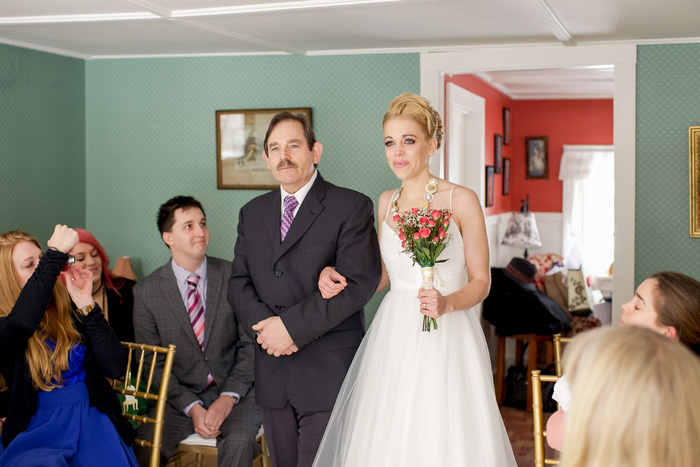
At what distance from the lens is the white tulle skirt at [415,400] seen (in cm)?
249

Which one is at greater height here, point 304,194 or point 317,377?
point 304,194

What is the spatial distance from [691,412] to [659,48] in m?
3.60

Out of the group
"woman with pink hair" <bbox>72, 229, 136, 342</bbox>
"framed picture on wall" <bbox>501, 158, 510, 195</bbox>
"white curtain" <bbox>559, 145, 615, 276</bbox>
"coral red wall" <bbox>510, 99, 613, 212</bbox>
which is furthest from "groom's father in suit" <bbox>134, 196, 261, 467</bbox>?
"white curtain" <bbox>559, 145, 615, 276</bbox>

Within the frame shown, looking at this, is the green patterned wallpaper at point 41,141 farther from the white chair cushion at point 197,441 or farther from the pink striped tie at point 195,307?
the white chair cushion at point 197,441

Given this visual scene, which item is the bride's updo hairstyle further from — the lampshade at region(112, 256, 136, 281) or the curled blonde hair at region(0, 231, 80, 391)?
the lampshade at region(112, 256, 136, 281)

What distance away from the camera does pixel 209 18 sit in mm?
3590

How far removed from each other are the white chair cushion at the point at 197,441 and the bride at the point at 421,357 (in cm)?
76

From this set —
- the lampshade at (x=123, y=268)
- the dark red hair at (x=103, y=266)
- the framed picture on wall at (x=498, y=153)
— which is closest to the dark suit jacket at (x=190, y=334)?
the dark red hair at (x=103, y=266)

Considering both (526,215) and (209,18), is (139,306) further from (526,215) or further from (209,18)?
(526,215)

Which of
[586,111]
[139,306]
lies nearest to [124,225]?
[139,306]

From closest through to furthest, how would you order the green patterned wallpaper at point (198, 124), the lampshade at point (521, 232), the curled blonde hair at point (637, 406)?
the curled blonde hair at point (637, 406)
the green patterned wallpaper at point (198, 124)
the lampshade at point (521, 232)

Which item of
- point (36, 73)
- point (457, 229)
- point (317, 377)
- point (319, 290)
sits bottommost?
point (317, 377)

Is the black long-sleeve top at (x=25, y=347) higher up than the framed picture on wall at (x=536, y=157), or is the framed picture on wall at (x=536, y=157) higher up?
the framed picture on wall at (x=536, y=157)

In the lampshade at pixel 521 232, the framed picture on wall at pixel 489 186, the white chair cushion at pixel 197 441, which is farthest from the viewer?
the lampshade at pixel 521 232
